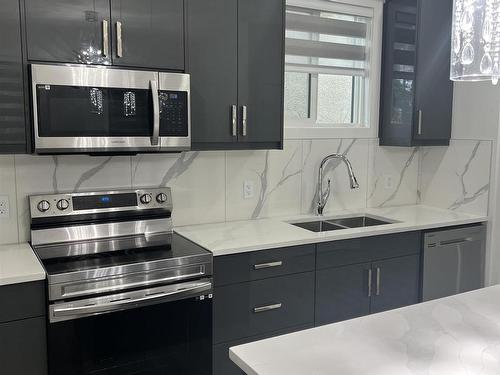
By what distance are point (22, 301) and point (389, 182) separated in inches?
103

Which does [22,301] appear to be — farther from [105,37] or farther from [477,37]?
[477,37]

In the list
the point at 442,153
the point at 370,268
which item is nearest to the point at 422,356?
the point at 370,268

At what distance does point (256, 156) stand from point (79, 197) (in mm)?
1091

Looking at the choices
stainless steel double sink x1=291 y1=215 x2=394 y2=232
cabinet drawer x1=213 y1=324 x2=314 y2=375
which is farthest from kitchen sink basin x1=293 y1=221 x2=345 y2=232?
cabinet drawer x1=213 y1=324 x2=314 y2=375

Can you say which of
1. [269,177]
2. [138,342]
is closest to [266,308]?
[138,342]

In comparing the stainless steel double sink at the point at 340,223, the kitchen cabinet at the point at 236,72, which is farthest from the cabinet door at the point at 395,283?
the kitchen cabinet at the point at 236,72

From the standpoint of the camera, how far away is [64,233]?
242cm

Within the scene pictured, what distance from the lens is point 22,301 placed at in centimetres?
191

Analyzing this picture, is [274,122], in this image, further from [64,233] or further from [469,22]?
[469,22]

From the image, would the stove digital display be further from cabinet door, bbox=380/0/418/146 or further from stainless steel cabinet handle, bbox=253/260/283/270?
cabinet door, bbox=380/0/418/146

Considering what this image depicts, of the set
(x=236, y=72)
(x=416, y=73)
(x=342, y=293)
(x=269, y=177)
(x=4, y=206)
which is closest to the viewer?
(x=4, y=206)

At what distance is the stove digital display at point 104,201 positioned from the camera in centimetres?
248

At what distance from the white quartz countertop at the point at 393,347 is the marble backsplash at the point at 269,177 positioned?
156 cm

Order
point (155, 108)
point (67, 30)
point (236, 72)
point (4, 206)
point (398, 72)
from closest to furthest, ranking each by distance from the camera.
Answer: point (67, 30), point (155, 108), point (4, 206), point (236, 72), point (398, 72)
